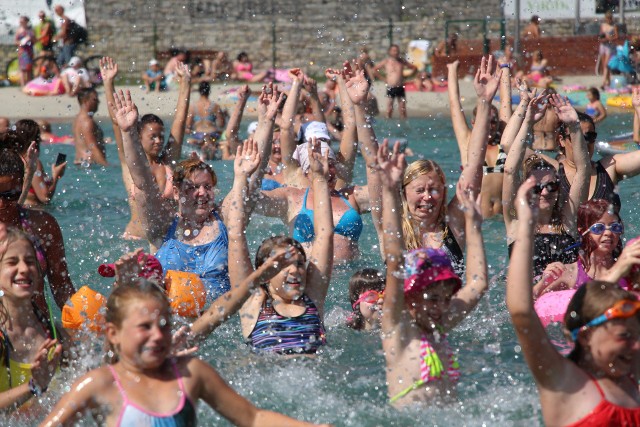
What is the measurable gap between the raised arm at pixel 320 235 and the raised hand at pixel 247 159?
30 centimetres

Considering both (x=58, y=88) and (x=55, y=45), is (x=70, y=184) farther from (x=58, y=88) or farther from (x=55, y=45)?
(x=55, y=45)

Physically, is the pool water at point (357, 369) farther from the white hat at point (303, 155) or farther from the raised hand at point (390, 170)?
the raised hand at point (390, 170)

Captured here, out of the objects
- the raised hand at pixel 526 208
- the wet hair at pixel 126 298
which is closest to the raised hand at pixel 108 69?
the wet hair at pixel 126 298

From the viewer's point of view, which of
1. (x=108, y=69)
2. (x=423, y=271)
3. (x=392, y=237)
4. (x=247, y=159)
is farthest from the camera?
(x=108, y=69)

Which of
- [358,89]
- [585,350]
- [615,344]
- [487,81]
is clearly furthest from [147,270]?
[487,81]

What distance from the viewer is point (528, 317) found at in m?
3.71

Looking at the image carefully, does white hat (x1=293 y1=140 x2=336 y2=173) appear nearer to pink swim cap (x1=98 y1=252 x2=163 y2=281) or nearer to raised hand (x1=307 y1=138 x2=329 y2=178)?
raised hand (x1=307 y1=138 x2=329 y2=178)

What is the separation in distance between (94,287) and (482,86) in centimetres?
334

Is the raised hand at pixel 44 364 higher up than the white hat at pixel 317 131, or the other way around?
the white hat at pixel 317 131

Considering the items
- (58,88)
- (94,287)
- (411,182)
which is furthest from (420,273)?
(58,88)

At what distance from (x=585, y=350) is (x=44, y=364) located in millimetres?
2103

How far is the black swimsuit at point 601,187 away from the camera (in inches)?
269

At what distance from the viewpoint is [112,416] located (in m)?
3.71

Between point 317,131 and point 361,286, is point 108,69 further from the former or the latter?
point 361,286
